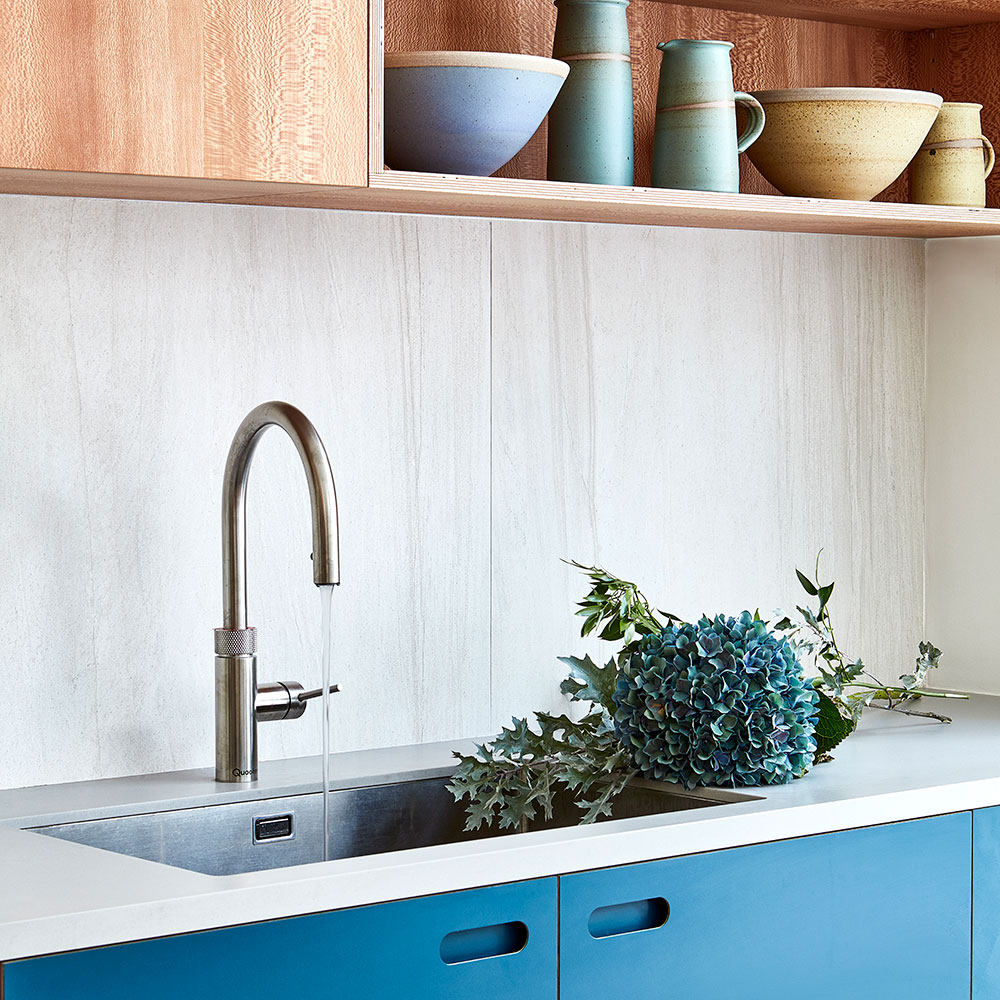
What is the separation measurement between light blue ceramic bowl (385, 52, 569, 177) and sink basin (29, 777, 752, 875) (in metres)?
0.70

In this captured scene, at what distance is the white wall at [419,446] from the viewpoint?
1870mm

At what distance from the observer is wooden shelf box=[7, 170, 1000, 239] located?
169cm

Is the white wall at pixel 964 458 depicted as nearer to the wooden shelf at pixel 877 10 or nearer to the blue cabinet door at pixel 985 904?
the wooden shelf at pixel 877 10

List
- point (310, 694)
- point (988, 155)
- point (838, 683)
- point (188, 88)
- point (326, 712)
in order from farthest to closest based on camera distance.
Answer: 1. point (988, 155)
2. point (838, 683)
3. point (310, 694)
4. point (326, 712)
5. point (188, 88)

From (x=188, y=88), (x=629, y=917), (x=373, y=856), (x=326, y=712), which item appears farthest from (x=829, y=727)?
(x=188, y=88)

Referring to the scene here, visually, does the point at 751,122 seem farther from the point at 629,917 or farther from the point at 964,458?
the point at 629,917

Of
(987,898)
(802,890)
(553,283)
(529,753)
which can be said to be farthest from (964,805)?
(553,283)

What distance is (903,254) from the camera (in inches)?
102

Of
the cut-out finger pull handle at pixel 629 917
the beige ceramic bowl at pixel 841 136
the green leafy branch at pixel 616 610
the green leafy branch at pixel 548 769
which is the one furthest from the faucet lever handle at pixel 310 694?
the beige ceramic bowl at pixel 841 136

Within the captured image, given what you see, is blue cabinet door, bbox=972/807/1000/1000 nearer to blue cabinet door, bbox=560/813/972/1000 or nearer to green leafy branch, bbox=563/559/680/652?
blue cabinet door, bbox=560/813/972/1000

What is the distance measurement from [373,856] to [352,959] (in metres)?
0.09

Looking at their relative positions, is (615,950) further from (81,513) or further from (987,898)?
(81,513)

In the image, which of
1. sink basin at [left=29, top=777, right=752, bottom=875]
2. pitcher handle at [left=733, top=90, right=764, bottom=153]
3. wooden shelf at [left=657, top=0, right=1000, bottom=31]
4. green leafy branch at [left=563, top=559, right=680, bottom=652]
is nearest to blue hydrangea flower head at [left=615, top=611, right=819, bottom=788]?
sink basin at [left=29, top=777, right=752, bottom=875]

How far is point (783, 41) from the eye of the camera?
2.40m
